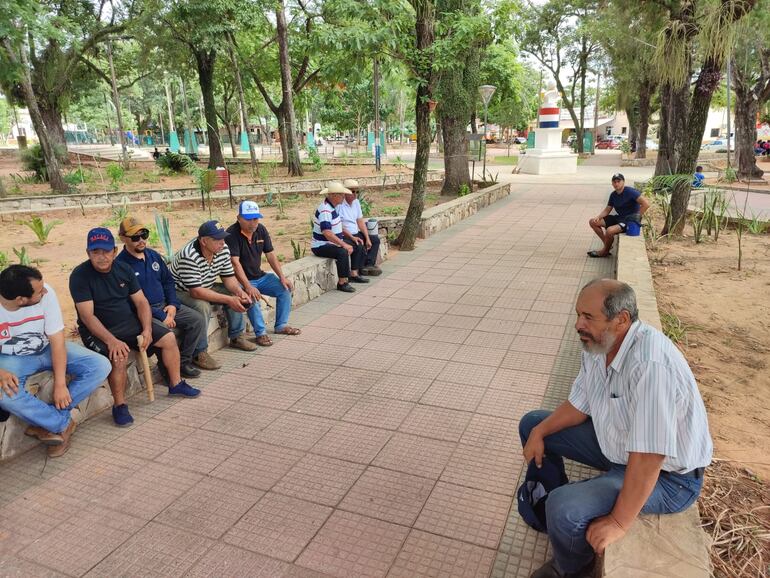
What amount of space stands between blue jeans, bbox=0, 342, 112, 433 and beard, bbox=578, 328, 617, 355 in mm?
2814

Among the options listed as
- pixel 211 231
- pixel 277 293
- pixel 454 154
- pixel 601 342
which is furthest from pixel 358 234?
pixel 454 154

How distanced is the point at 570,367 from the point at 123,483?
3128 mm

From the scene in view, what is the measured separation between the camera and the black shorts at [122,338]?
3595 millimetres

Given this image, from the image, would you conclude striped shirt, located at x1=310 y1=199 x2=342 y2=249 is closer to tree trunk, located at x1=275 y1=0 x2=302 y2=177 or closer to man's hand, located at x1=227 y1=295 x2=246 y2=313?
man's hand, located at x1=227 y1=295 x2=246 y2=313

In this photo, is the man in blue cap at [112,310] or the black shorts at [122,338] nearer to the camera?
the man in blue cap at [112,310]

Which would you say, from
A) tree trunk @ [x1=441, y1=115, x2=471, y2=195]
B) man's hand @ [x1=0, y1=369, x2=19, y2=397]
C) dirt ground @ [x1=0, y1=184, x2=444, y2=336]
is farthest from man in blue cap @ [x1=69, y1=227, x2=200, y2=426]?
tree trunk @ [x1=441, y1=115, x2=471, y2=195]

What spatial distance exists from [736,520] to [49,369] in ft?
12.0

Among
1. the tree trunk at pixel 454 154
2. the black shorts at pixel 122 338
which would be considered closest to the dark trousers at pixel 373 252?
the black shorts at pixel 122 338

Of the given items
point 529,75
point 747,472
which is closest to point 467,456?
point 747,472

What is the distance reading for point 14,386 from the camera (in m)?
3.01

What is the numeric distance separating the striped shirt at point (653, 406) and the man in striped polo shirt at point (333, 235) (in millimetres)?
4530

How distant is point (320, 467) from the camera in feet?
10.1

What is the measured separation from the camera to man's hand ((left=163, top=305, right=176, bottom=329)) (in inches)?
156

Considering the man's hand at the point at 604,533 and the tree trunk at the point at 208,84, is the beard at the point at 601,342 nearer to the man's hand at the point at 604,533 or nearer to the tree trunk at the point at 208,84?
the man's hand at the point at 604,533
